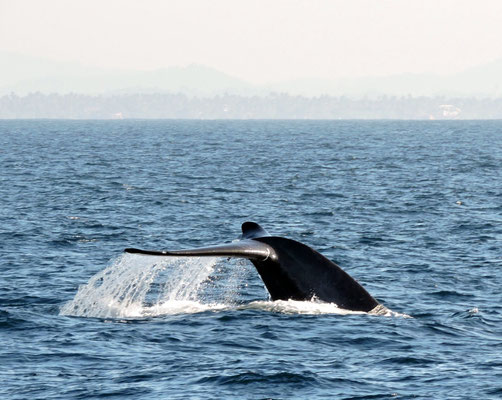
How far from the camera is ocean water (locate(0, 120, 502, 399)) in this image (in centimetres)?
1489

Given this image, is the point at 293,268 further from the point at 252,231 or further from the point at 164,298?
the point at 164,298

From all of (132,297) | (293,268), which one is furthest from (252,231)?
(132,297)

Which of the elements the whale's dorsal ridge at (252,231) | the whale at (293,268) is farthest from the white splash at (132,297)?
the whale at (293,268)

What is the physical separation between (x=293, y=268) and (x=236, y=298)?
5.97m

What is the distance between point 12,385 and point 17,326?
412 cm

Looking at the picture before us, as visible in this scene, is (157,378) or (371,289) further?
(371,289)

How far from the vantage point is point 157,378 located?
48.6ft

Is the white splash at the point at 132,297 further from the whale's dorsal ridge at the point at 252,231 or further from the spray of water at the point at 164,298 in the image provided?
the whale's dorsal ridge at the point at 252,231

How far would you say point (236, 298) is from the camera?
21.8m

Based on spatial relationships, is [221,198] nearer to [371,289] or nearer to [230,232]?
[230,232]

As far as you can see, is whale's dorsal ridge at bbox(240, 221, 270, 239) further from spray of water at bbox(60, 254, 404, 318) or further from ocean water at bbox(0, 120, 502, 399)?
ocean water at bbox(0, 120, 502, 399)

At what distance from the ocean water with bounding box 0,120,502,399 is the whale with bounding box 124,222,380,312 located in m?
0.54

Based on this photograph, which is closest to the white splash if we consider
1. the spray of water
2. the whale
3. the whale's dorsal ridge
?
the spray of water

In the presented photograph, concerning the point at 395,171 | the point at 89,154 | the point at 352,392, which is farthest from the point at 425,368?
the point at 89,154
